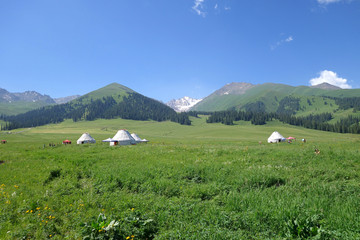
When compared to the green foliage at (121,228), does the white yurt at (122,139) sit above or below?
below

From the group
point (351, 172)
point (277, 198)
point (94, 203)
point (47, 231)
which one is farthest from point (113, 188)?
point (351, 172)

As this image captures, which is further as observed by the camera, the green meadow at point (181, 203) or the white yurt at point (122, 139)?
the white yurt at point (122, 139)

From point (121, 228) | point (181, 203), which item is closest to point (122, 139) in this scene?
point (181, 203)

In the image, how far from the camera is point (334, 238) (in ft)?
18.5

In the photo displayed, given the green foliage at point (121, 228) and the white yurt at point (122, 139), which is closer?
the green foliage at point (121, 228)

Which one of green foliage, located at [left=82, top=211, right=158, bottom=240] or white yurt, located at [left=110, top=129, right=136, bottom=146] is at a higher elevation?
green foliage, located at [left=82, top=211, right=158, bottom=240]

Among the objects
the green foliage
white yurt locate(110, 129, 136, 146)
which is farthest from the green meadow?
white yurt locate(110, 129, 136, 146)

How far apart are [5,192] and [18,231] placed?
4.74 meters

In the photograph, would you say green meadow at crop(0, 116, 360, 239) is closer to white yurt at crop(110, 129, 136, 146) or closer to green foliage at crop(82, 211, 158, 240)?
green foliage at crop(82, 211, 158, 240)

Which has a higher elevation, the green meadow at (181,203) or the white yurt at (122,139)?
the green meadow at (181,203)

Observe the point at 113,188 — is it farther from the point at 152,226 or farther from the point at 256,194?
the point at 256,194

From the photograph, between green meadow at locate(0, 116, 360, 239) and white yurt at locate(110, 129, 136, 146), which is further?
white yurt at locate(110, 129, 136, 146)

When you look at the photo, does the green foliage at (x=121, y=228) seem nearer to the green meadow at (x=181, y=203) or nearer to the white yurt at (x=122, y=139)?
the green meadow at (x=181, y=203)

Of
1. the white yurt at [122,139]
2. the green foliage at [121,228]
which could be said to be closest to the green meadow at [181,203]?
the green foliage at [121,228]
